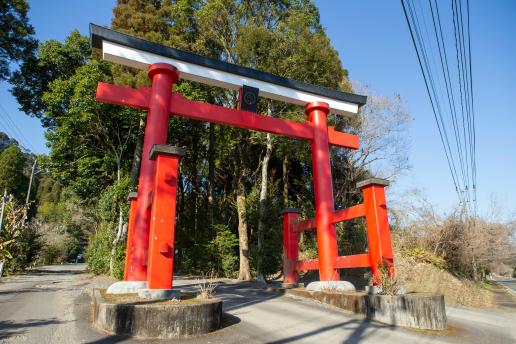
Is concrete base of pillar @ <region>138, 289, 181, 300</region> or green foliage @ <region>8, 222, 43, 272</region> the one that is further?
green foliage @ <region>8, 222, 43, 272</region>

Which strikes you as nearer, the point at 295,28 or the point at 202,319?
the point at 202,319

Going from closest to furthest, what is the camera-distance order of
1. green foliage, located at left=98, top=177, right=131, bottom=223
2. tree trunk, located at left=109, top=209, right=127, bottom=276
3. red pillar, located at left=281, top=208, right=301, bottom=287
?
red pillar, located at left=281, top=208, right=301, bottom=287 < tree trunk, located at left=109, top=209, right=127, bottom=276 < green foliage, located at left=98, top=177, right=131, bottom=223

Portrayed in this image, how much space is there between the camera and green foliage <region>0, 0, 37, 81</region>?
12.3m

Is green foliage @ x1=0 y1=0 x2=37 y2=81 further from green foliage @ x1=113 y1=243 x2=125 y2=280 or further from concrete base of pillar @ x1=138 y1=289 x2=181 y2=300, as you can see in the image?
concrete base of pillar @ x1=138 y1=289 x2=181 y2=300

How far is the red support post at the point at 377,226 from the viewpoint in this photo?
6047mm

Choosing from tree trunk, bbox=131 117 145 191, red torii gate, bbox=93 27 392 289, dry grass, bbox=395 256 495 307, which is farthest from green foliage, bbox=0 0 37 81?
dry grass, bbox=395 256 495 307

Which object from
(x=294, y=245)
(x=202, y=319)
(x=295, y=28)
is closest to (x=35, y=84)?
(x=295, y=28)

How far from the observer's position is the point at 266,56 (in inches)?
490

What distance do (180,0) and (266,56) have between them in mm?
4928

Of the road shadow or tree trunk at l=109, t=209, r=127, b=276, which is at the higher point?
tree trunk at l=109, t=209, r=127, b=276

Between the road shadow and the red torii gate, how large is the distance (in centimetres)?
132

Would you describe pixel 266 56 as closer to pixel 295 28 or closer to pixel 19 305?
pixel 295 28

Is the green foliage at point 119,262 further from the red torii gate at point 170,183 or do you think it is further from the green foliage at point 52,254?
the green foliage at point 52,254

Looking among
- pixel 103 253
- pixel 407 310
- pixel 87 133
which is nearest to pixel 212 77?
pixel 407 310
